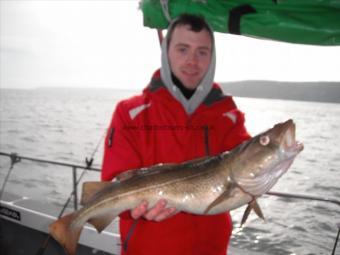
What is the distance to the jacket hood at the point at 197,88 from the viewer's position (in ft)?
11.3

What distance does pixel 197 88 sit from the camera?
3.49 m

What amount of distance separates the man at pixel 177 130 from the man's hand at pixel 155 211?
18 millimetres

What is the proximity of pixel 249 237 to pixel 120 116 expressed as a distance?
8091 millimetres

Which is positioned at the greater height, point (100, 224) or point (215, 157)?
point (215, 157)

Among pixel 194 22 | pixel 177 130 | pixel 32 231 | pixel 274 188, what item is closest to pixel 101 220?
pixel 177 130

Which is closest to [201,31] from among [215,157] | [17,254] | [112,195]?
[215,157]

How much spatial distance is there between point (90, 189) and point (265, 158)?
1.49 m

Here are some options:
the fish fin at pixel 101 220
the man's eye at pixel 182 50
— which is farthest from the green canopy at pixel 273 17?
the fish fin at pixel 101 220

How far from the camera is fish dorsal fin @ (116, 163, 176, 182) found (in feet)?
9.70

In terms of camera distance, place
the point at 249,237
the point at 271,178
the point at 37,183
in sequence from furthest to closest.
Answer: the point at 37,183 < the point at 249,237 < the point at 271,178

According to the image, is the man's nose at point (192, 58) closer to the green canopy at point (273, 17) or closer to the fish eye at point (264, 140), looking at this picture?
the green canopy at point (273, 17)

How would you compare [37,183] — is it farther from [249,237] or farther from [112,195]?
[112,195]

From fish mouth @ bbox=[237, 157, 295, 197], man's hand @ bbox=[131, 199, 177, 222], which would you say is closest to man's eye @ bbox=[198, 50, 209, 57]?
fish mouth @ bbox=[237, 157, 295, 197]

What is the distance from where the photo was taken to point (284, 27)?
317 centimetres
